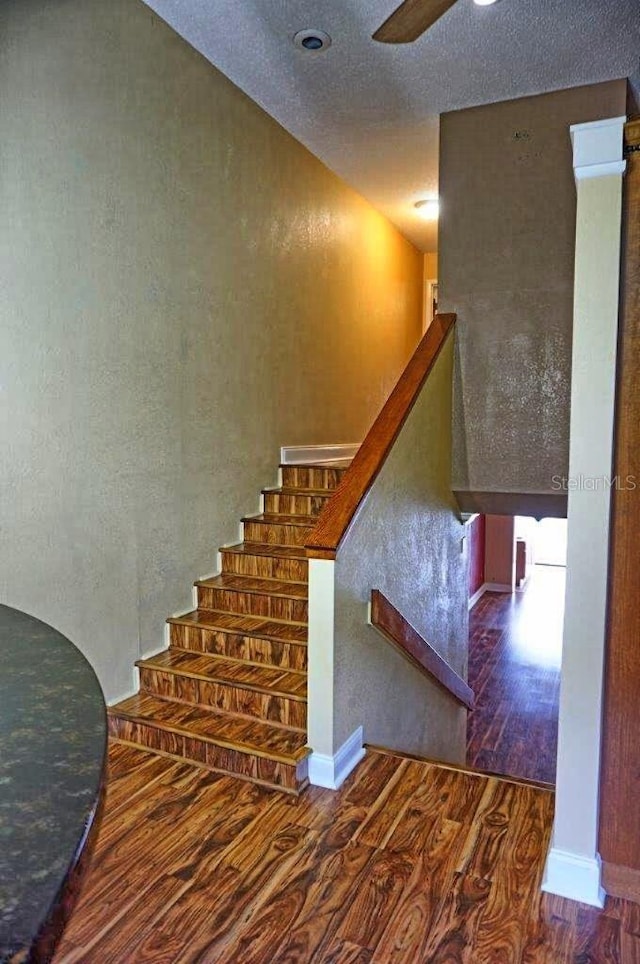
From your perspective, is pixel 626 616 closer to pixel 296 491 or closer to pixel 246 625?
pixel 246 625

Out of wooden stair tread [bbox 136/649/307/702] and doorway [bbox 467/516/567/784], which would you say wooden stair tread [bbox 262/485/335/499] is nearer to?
wooden stair tread [bbox 136/649/307/702]

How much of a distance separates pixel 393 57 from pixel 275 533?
280cm

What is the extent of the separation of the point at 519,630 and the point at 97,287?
718 cm

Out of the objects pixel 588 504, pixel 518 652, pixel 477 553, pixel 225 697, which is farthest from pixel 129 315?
pixel 477 553

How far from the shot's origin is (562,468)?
3.86 metres

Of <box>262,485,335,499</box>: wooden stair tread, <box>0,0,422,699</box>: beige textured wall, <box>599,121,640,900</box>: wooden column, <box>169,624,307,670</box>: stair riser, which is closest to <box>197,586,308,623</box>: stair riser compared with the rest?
<box>0,0,422,699</box>: beige textured wall

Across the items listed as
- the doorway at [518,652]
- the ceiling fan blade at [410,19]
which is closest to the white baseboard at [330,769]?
the doorway at [518,652]

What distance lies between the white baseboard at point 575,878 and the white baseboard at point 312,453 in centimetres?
→ 307

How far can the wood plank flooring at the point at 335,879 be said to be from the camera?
172cm

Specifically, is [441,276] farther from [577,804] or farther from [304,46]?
[577,804]

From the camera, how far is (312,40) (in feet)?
11.0

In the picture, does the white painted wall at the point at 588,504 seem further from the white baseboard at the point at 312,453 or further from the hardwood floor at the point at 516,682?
the hardwood floor at the point at 516,682

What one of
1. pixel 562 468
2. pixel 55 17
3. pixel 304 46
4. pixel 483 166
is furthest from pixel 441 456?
pixel 55 17

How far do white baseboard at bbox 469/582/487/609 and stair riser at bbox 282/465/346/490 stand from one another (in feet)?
18.5
